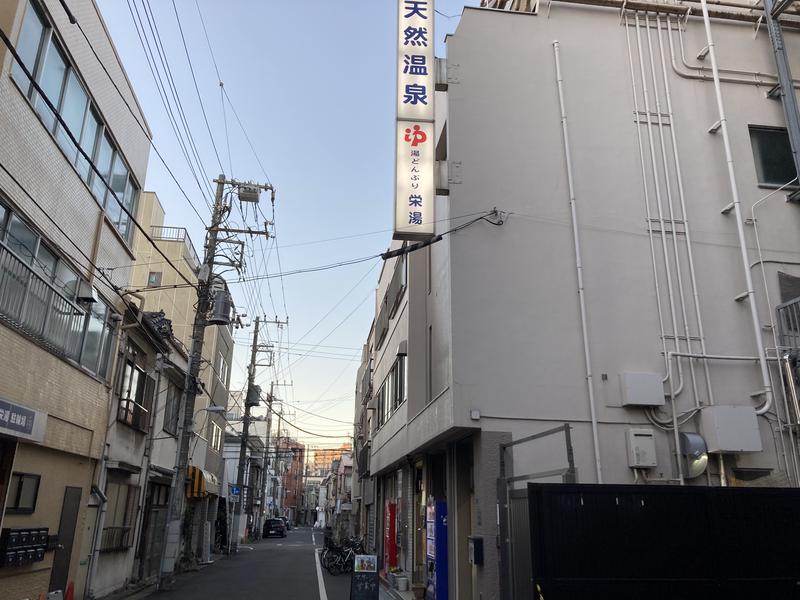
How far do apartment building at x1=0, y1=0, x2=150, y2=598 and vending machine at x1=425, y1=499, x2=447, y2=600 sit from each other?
25.1 feet

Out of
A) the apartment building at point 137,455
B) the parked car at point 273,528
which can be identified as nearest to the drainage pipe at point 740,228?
the apartment building at point 137,455

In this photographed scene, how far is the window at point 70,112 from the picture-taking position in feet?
32.2

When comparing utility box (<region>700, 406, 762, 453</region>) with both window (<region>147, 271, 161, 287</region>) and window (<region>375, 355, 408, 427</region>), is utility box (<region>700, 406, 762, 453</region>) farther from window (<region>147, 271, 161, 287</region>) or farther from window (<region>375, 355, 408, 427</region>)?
window (<region>147, 271, 161, 287</region>)

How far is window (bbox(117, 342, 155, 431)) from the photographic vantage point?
15219 millimetres

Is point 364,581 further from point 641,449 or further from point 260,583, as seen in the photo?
point 260,583

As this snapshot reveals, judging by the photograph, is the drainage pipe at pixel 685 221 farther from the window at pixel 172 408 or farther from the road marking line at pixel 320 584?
the window at pixel 172 408

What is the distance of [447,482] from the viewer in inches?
517

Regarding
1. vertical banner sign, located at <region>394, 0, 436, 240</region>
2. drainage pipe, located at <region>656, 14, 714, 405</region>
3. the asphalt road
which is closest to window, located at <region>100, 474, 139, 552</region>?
the asphalt road

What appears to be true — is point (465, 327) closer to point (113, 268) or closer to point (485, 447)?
point (485, 447)

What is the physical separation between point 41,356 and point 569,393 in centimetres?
953

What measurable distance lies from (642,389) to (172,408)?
16.3 meters

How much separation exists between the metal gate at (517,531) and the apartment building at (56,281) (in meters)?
7.67

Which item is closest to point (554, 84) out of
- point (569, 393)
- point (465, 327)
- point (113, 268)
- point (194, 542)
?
point (465, 327)

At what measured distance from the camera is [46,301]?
10.7 meters
